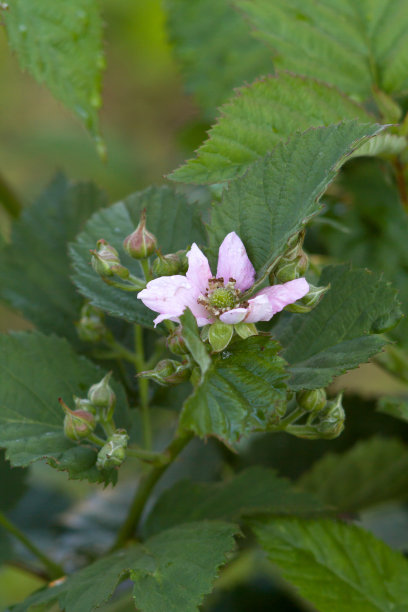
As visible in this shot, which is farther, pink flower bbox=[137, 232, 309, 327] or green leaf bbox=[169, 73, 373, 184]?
green leaf bbox=[169, 73, 373, 184]

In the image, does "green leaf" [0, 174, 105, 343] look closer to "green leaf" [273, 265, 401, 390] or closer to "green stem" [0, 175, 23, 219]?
"green stem" [0, 175, 23, 219]

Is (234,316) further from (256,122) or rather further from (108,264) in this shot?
(256,122)

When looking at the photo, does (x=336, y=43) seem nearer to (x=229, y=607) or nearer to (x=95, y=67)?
(x=95, y=67)

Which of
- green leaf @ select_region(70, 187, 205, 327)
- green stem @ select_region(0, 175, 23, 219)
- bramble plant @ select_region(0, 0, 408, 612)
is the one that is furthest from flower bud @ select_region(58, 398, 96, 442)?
green stem @ select_region(0, 175, 23, 219)

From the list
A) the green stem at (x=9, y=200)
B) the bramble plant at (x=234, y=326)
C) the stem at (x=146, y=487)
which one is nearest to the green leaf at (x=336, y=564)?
the bramble plant at (x=234, y=326)

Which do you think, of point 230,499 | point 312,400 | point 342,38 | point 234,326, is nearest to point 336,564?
point 230,499

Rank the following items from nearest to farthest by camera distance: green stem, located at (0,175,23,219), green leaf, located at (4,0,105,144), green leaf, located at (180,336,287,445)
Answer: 1. green leaf, located at (180,336,287,445)
2. green leaf, located at (4,0,105,144)
3. green stem, located at (0,175,23,219)
